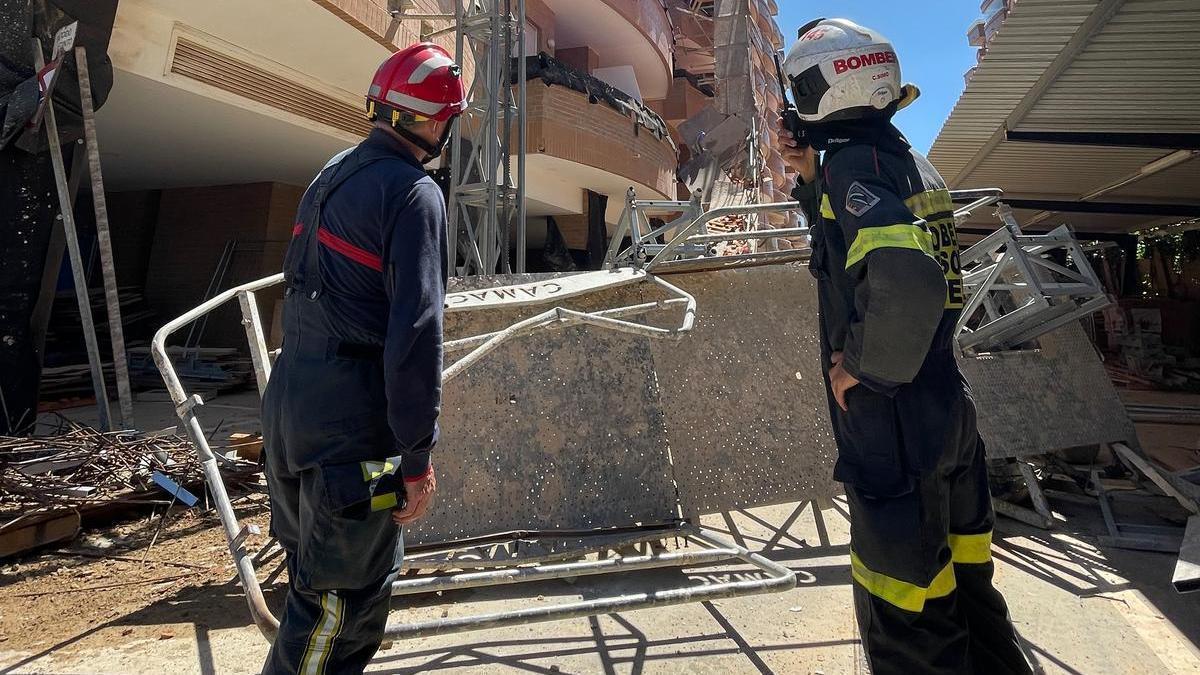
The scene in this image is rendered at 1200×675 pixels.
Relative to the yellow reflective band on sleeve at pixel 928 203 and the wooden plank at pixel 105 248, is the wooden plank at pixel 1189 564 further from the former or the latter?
the wooden plank at pixel 105 248

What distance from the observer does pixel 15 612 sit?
9.39 feet

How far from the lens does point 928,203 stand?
1.78 m

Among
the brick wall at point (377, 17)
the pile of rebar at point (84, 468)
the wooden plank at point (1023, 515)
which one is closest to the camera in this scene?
the pile of rebar at point (84, 468)

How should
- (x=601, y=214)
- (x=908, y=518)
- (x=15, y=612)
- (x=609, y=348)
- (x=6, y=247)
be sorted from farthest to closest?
(x=601, y=214) → (x=6, y=247) → (x=609, y=348) → (x=15, y=612) → (x=908, y=518)

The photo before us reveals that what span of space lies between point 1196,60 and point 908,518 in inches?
303

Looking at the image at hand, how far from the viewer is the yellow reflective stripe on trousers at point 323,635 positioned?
1546 mm

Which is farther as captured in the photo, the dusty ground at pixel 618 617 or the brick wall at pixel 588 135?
the brick wall at pixel 588 135

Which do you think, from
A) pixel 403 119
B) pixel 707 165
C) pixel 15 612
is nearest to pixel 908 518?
pixel 403 119

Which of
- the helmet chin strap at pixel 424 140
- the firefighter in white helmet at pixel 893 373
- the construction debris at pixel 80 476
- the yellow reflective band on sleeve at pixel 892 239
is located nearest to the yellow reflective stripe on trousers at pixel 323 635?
the helmet chin strap at pixel 424 140

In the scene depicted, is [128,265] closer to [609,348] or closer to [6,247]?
[6,247]

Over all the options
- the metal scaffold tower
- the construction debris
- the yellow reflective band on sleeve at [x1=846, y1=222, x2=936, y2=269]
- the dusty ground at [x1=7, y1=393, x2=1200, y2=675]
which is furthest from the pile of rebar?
the yellow reflective band on sleeve at [x1=846, y1=222, x2=936, y2=269]

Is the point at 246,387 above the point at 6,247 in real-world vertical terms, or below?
below

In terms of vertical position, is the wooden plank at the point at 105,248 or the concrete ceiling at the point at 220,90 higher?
the concrete ceiling at the point at 220,90

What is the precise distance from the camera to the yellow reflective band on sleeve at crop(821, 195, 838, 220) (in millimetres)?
1789
